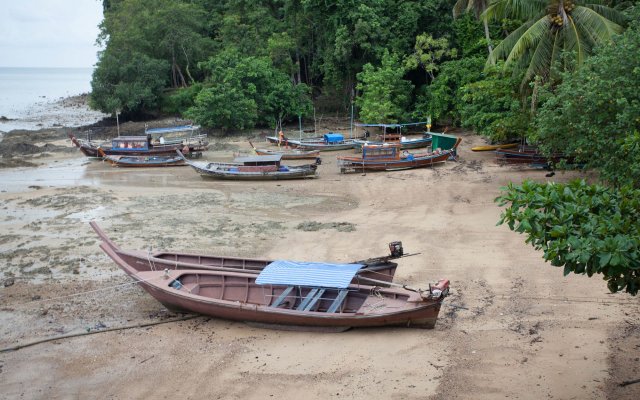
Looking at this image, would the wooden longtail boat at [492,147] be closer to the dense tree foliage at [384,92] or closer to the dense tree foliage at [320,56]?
the dense tree foliage at [320,56]

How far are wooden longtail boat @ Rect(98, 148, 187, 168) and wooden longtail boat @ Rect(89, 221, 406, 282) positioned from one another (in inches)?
693

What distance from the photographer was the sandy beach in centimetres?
973

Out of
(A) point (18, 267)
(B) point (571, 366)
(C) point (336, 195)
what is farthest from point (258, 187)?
(B) point (571, 366)

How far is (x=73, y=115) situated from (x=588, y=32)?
173 ft

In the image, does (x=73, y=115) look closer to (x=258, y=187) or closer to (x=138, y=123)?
(x=138, y=123)

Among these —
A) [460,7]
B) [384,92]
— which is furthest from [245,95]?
[460,7]

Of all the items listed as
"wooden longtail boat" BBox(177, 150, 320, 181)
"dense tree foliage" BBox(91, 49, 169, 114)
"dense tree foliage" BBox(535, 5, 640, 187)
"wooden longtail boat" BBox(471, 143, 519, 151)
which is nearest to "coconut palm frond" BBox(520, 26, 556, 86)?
"dense tree foliage" BBox(535, 5, 640, 187)

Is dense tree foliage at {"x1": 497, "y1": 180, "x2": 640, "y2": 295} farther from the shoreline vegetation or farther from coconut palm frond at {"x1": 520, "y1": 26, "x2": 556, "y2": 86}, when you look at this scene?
coconut palm frond at {"x1": 520, "y1": 26, "x2": 556, "y2": 86}

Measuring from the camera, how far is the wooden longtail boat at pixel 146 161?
31062 millimetres

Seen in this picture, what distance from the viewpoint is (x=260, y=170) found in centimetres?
2678

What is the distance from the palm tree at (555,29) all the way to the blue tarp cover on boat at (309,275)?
33.4 ft

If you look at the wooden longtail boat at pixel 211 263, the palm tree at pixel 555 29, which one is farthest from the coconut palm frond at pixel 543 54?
the wooden longtail boat at pixel 211 263

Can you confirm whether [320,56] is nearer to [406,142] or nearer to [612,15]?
[406,142]

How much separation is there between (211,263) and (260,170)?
1312 centimetres
